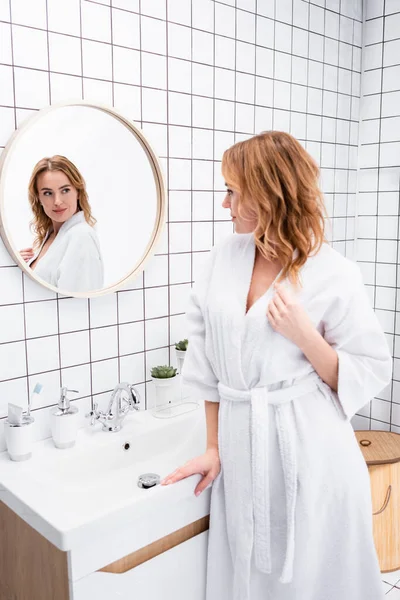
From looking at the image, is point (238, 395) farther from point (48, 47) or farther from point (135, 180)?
point (48, 47)

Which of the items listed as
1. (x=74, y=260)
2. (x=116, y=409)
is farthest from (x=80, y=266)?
(x=116, y=409)

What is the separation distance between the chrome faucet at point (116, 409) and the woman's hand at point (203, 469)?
349 mm

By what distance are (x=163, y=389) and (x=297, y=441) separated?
0.63m

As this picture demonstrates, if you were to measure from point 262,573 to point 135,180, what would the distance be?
3.88 feet

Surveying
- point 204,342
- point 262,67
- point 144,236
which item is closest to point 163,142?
point 144,236

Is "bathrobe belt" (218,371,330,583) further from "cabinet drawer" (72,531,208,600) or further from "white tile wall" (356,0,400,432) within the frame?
"white tile wall" (356,0,400,432)

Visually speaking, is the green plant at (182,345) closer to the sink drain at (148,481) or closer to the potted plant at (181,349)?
the potted plant at (181,349)

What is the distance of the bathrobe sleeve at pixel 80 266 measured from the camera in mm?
1688

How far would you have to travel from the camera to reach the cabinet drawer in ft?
4.23

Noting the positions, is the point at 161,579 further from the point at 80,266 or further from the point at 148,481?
the point at 80,266

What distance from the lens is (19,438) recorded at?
154cm

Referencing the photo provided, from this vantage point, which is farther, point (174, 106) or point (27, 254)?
point (174, 106)

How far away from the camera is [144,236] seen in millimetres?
1876

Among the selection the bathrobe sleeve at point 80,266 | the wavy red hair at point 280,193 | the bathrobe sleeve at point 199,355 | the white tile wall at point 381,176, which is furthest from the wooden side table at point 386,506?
the bathrobe sleeve at point 80,266
